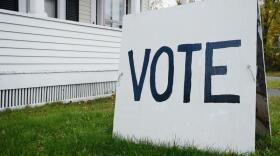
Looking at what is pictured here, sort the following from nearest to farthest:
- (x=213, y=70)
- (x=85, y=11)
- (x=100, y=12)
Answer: (x=213, y=70) < (x=85, y=11) < (x=100, y=12)

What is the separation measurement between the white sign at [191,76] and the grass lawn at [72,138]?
19 centimetres

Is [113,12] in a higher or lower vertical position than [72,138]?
higher

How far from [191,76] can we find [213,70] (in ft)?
0.77

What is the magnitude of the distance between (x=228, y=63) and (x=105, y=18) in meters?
9.67

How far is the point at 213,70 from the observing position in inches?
137

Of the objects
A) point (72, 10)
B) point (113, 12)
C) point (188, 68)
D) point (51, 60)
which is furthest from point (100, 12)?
point (188, 68)

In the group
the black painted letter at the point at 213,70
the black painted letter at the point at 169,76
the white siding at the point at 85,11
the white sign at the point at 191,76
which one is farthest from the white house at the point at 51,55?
the black painted letter at the point at 213,70

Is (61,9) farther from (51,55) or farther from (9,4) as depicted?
(51,55)

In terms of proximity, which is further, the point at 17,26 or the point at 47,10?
the point at 47,10

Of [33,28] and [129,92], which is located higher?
[33,28]

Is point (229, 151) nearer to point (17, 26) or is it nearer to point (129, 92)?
point (129, 92)

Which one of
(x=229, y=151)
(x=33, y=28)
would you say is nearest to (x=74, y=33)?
(x=33, y=28)

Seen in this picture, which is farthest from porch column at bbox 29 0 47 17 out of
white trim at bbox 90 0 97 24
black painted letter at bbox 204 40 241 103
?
black painted letter at bbox 204 40 241 103

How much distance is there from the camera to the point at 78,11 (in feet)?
37.5
